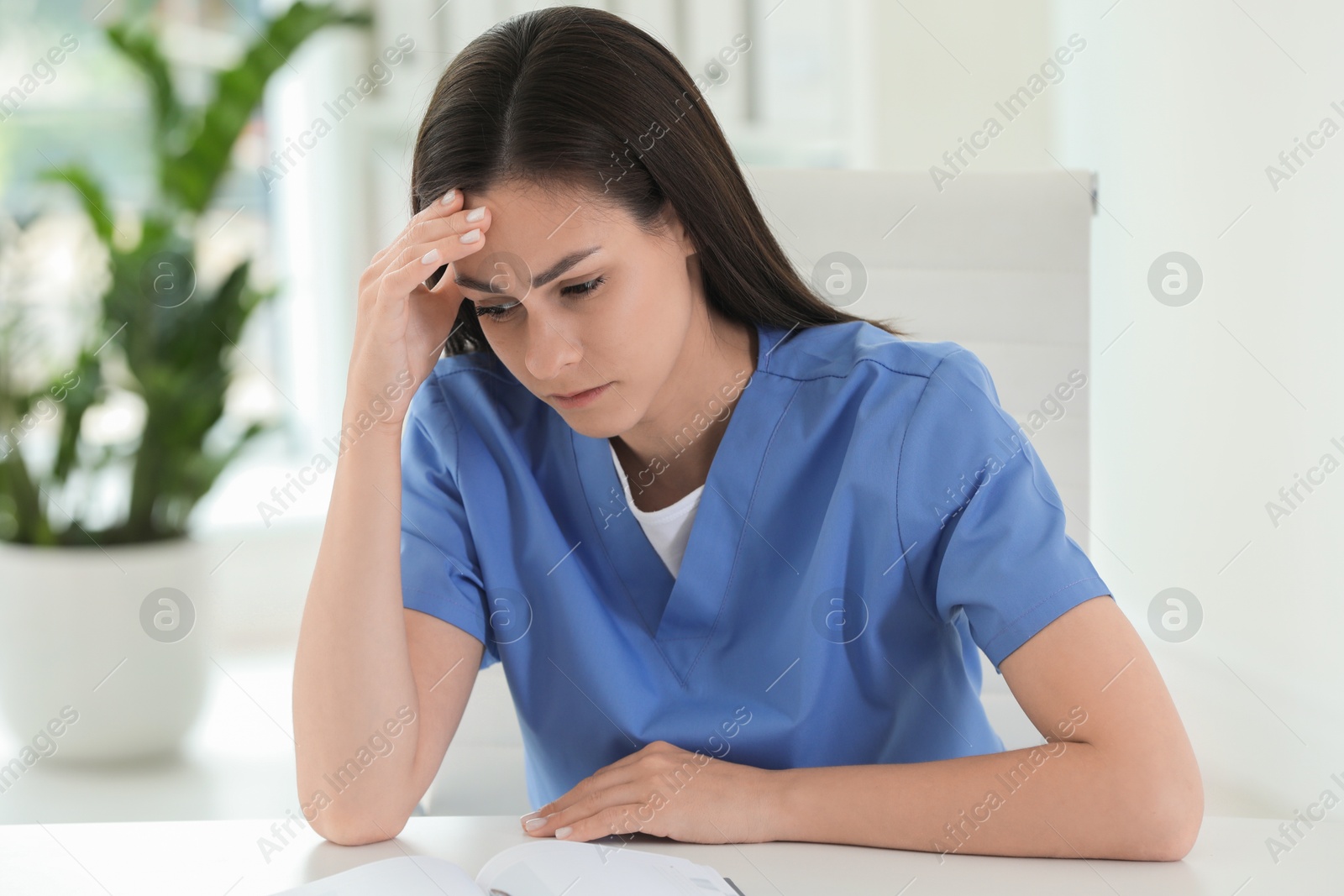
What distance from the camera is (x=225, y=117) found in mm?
2578

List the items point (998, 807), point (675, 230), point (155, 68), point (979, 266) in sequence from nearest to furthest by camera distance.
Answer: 1. point (998, 807)
2. point (675, 230)
3. point (979, 266)
4. point (155, 68)

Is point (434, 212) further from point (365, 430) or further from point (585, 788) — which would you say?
point (585, 788)

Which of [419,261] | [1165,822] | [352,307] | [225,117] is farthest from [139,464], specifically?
[1165,822]

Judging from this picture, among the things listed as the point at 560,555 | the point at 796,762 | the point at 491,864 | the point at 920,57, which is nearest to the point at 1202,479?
the point at 796,762

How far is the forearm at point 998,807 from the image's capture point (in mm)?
772

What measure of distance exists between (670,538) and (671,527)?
1 cm

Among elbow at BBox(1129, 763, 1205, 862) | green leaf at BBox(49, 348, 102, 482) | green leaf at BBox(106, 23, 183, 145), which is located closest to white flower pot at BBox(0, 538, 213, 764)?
green leaf at BBox(49, 348, 102, 482)

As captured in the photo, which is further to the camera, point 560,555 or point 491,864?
point 560,555

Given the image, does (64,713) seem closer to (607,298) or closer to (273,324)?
(273,324)

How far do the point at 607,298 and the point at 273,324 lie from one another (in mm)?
2811

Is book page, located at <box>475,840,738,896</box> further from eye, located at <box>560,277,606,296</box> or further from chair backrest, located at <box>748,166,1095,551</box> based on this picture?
chair backrest, located at <box>748,166,1095,551</box>

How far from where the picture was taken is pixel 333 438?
11.3ft

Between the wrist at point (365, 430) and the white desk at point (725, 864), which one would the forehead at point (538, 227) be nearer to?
the wrist at point (365, 430)

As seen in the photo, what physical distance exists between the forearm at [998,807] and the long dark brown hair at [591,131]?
47cm
